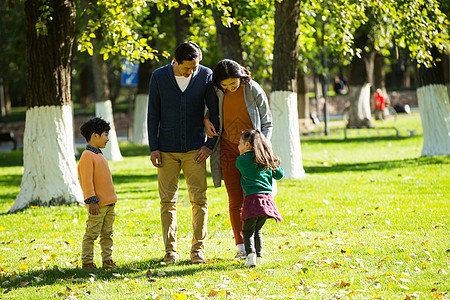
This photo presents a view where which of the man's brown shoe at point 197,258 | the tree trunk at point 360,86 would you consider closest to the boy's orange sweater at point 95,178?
the man's brown shoe at point 197,258

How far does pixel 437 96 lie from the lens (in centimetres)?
1612

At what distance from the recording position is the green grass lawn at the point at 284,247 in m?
5.53

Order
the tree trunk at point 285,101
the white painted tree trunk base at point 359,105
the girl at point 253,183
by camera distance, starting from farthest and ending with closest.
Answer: the white painted tree trunk base at point 359,105 → the tree trunk at point 285,101 → the girl at point 253,183

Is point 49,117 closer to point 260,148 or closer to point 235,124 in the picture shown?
point 235,124

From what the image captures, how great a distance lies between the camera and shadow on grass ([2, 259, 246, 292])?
6027mm

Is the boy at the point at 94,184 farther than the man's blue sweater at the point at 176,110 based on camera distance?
No

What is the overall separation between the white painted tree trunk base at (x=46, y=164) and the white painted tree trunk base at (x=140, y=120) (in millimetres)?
12425

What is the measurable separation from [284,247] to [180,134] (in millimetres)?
1751

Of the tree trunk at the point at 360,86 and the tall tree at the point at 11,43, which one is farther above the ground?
the tall tree at the point at 11,43

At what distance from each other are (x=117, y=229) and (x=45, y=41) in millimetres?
3345

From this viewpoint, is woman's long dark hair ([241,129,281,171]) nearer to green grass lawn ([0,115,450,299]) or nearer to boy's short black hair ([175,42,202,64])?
boy's short black hair ([175,42,202,64])

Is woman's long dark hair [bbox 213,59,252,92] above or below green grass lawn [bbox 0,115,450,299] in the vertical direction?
above

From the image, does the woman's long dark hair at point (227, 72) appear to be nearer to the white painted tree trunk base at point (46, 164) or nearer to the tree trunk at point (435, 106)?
the white painted tree trunk base at point (46, 164)

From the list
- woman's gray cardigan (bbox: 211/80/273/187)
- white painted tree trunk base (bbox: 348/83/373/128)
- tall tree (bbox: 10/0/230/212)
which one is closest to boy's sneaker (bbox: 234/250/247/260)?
woman's gray cardigan (bbox: 211/80/273/187)
